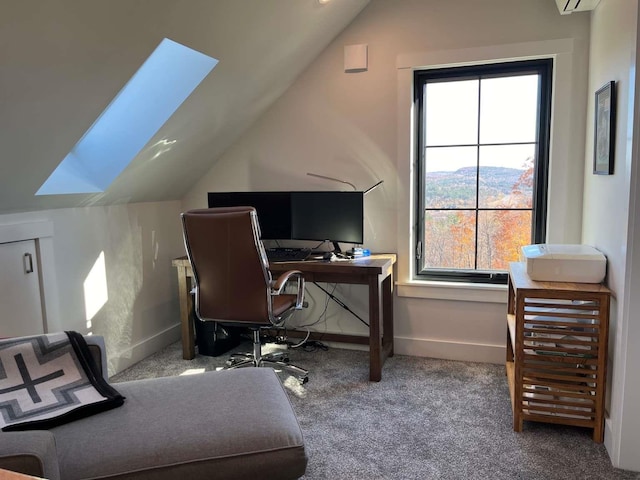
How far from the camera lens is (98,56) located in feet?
6.66

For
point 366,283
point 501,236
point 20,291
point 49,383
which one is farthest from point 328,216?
point 49,383

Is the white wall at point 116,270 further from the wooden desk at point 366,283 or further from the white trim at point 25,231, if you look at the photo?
the wooden desk at point 366,283

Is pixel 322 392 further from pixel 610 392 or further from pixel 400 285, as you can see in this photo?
pixel 610 392

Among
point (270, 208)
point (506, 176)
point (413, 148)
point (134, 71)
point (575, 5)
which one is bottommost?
point (270, 208)

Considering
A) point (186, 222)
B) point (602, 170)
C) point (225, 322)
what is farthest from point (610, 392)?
point (186, 222)

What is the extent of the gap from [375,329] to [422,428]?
26.8 inches

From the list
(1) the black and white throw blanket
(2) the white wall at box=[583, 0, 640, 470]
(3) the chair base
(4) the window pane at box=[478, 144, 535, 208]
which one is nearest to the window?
(4) the window pane at box=[478, 144, 535, 208]

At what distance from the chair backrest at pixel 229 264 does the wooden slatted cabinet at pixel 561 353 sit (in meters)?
1.32

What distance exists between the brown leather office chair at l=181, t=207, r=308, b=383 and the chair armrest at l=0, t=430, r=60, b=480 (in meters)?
1.44

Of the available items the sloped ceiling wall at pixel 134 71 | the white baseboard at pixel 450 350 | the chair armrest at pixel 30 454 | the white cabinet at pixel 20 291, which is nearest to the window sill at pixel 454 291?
the white baseboard at pixel 450 350

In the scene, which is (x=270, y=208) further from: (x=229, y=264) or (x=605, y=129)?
(x=605, y=129)

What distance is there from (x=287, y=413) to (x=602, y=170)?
6.23 feet

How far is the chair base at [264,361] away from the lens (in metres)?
3.05

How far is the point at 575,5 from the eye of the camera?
2.65 meters
